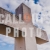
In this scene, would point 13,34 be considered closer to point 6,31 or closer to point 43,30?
point 6,31

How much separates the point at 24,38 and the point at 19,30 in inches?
5.9

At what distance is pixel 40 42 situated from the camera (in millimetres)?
2041

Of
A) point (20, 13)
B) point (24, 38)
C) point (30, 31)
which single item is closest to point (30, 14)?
point (20, 13)

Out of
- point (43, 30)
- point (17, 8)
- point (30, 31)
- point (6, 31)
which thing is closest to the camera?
point (6, 31)

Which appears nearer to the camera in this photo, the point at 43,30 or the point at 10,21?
the point at 10,21

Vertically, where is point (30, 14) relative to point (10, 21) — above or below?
above

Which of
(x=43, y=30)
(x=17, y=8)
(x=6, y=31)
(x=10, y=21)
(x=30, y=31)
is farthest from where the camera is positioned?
(x=43, y=30)

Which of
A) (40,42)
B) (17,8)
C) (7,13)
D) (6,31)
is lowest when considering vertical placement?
(40,42)

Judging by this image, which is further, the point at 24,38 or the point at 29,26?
the point at 29,26

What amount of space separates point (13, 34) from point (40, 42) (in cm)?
60

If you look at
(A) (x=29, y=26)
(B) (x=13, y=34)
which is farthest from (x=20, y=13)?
(B) (x=13, y=34)

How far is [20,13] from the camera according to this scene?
1.84 metres

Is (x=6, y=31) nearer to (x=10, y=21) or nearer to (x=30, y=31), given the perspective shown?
(x=10, y=21)

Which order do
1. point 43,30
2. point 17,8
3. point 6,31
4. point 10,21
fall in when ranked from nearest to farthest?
1. point 10,21
2. point 6,31
3. point 17,8
4. point 43,30
